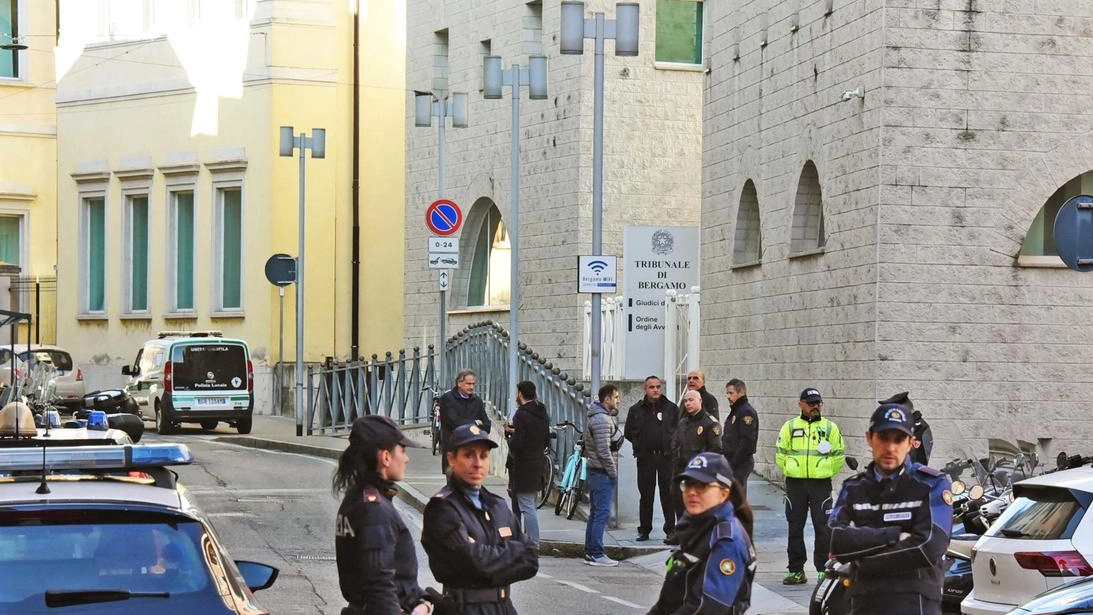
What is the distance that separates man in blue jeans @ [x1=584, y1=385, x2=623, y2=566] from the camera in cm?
1762

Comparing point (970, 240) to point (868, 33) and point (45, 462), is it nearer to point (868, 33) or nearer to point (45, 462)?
point (868, 33)

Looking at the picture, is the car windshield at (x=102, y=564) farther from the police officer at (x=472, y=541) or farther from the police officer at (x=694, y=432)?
the police officer at (x=694, y=432)

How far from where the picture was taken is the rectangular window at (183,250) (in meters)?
45.0

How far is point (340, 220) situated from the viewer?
43.7 metres

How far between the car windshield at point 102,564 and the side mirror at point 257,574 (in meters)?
0.80

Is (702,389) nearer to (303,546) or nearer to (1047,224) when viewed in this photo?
(303,546)

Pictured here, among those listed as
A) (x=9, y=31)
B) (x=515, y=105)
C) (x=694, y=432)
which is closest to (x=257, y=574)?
(x=694, y=432)

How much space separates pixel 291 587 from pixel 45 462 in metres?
7.98

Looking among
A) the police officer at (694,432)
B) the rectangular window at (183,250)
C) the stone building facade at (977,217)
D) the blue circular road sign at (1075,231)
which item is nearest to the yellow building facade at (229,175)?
the rectangular window at (183,250)

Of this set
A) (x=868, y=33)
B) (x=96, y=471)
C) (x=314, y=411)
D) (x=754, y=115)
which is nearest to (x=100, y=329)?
(x=314, y=411)

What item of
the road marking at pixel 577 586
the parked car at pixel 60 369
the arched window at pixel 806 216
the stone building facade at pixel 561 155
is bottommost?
the road marking at pixel 577 586

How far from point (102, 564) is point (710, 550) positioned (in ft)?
7.08

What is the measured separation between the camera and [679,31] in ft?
113

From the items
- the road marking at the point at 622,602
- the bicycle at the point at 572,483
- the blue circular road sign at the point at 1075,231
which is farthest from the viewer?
the bicycle at the point at 572,483
